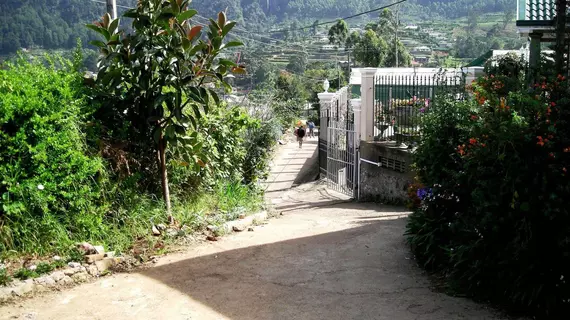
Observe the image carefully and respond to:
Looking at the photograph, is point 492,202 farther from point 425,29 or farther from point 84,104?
point 425,29

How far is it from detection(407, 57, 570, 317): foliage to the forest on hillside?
8.00 m

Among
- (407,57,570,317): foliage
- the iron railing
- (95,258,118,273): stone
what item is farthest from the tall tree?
(407,57,570,317): foliage

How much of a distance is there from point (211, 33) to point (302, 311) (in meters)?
3.66

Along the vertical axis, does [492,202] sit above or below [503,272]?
above

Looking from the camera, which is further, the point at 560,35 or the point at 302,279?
the point at 302,279

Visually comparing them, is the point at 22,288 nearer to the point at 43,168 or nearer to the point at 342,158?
the point at 43,168

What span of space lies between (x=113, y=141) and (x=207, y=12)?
77.8 m

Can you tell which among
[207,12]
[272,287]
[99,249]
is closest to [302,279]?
[272,287]

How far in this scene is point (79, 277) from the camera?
533cm

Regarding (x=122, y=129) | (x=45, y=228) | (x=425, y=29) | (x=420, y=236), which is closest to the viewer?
(x=45, y=228)

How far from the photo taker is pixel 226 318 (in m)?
4.53

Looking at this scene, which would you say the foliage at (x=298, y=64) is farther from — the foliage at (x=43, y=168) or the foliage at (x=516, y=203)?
the foliage at (x=516, y=203)

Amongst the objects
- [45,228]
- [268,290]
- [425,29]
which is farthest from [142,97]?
[425,29]

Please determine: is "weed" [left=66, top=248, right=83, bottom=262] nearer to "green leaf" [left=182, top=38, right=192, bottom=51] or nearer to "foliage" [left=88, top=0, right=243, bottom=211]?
"foliage" [left=88, top=0, right=243, bottom=211]
